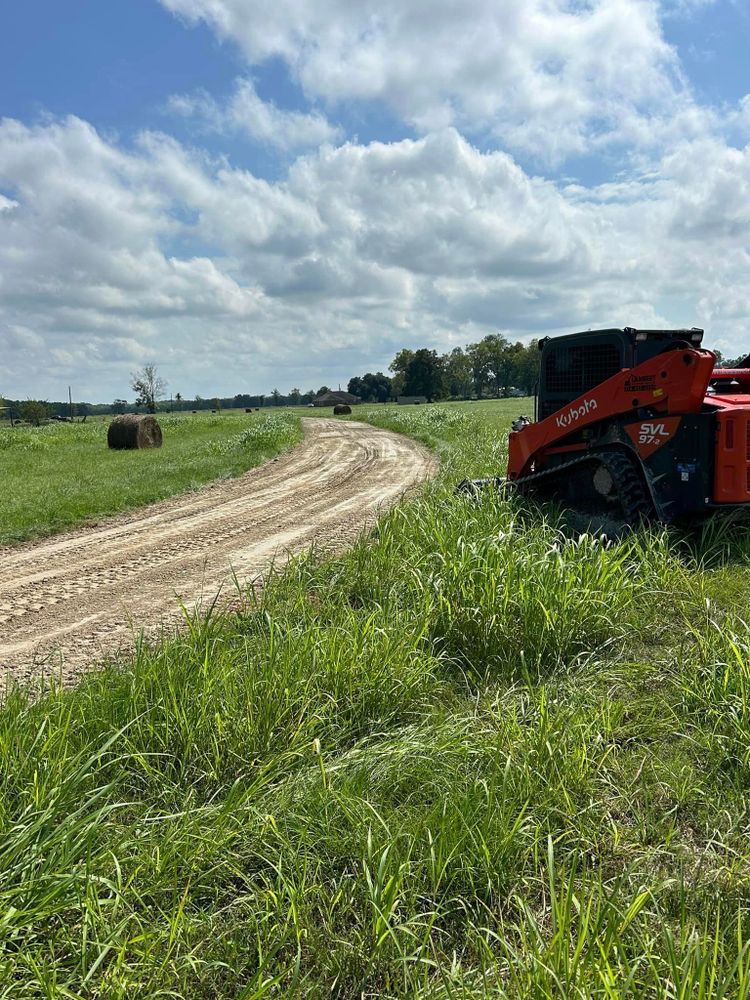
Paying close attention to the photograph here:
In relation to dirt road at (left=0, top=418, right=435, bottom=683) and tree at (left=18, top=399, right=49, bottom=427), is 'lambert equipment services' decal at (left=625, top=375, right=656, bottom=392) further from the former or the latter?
tree at (left=18, top=399, right=49, bottom=427)

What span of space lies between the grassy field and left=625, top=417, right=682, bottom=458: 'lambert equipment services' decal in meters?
2.15

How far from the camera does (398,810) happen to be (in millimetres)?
2682

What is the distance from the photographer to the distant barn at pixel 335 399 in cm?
11662

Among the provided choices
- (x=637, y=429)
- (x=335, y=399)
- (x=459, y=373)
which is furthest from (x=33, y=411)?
(x=637, y=429)

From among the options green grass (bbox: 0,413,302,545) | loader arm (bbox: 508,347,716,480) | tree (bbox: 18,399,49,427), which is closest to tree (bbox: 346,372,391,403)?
tree (bbox: 18,399,49,427)

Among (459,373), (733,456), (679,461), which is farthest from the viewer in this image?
(459,373)

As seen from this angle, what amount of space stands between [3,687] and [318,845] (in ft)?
9.27

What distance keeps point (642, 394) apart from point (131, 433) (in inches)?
715

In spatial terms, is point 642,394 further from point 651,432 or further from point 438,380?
point 438,380

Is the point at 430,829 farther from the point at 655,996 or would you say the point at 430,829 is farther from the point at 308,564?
the point at 308,564

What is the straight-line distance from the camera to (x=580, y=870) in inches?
100

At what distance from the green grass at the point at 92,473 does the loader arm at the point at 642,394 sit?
6667 millimetres

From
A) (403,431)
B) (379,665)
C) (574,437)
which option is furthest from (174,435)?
(379,665)

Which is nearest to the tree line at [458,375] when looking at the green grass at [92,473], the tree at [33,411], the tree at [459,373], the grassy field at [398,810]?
the tree at [459,373]
